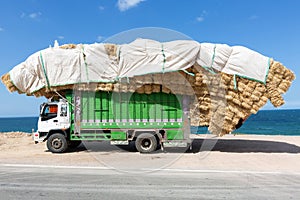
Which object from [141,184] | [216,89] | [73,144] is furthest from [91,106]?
[141,184]

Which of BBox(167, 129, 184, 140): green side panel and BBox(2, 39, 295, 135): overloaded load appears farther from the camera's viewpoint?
BBox(167, 129, 184, 140): green side panel

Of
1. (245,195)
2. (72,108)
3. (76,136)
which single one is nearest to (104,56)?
(72,108)

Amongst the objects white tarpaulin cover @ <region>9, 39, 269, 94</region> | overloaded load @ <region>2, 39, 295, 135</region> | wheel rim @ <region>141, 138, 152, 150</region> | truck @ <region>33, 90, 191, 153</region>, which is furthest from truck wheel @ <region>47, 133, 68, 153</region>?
wheel rim @ <region>141, 138, 152, 150</region>

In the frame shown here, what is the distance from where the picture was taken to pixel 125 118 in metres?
13.0

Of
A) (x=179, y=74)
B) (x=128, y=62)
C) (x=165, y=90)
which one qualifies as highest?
(x=128, y=62)

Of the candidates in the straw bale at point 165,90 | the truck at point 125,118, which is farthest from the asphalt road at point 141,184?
the straw bale at point 165,90

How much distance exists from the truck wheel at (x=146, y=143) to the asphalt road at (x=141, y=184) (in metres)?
3.52

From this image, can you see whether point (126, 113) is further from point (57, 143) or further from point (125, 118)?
point (57, 143)

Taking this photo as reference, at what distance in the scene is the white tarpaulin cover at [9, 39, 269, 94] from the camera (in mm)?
11930

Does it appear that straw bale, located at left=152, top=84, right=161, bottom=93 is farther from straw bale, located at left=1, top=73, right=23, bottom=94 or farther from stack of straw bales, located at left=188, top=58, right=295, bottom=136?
straw bale, located at left=1, top=73, right=23, bottom=94

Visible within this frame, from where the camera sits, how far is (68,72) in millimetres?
12719

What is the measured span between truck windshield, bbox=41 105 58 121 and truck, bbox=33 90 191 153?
0.20m

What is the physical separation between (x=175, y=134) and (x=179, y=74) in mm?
2793

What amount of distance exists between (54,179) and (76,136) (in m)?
5.29
